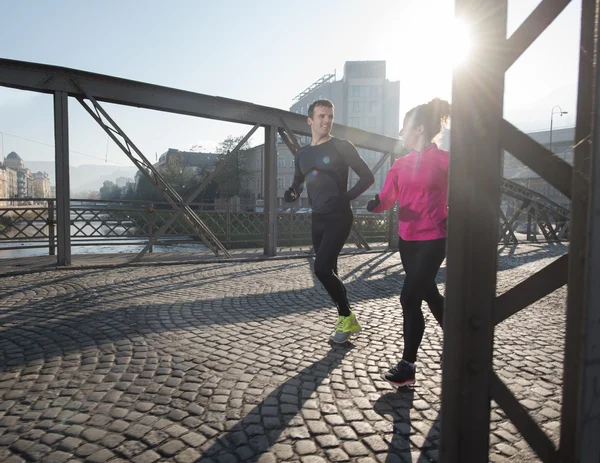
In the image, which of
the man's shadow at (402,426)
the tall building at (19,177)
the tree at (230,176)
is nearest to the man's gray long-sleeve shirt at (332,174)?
the man's shadow at (402,426)

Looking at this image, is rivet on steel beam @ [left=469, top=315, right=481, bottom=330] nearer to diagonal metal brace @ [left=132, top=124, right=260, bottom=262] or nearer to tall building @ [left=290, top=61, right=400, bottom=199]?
diagonal metal brace @ [left=132, top=124, right=260, bottom=262]

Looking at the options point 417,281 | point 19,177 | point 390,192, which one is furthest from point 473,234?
point 19,177

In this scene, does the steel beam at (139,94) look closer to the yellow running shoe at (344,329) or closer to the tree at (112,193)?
the yellow running shoe at (344,329)

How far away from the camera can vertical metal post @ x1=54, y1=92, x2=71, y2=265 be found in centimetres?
688

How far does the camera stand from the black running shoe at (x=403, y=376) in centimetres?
258

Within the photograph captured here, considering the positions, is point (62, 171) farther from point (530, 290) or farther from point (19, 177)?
point (19, 177)

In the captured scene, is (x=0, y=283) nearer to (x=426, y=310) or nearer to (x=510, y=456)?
(x=426, y=310)

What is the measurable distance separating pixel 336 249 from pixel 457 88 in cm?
216

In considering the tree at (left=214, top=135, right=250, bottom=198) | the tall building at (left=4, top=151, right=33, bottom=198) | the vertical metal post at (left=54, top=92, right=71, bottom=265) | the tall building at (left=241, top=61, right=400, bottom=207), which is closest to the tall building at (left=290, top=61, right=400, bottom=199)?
the tall building at (left=241, top=61, right=400, bottom=207)

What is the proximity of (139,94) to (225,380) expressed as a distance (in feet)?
21.0

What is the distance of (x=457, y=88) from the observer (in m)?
1.38

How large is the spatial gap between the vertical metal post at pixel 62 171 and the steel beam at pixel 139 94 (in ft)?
0.92

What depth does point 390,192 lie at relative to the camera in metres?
2.75

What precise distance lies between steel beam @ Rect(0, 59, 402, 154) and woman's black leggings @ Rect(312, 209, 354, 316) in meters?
5.52
